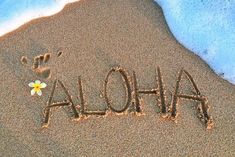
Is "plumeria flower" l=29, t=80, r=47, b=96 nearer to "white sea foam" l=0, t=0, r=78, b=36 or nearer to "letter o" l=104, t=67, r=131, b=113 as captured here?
"letter o" l=104, t=67, r=131, b=113

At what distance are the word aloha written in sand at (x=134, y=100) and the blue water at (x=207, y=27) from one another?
1.10 feet

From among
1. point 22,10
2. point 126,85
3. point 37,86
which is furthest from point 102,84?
point 22,10

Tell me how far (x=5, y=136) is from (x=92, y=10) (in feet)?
4.47

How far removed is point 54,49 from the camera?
13.3 feet

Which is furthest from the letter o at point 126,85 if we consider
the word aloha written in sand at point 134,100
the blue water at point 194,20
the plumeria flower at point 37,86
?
the blue water at point 194,20

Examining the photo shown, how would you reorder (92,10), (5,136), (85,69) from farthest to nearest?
(92,10) < (85,69) < (5,136)

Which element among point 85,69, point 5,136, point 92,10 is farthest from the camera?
point 92,10

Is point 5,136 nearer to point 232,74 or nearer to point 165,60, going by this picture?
point 165,60

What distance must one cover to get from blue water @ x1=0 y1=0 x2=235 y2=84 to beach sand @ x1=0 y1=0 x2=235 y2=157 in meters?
0.08

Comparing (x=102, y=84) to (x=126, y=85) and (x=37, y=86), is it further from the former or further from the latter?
(x=37, y=86)

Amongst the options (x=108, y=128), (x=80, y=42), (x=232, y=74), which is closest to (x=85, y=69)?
(x=80, y=42)

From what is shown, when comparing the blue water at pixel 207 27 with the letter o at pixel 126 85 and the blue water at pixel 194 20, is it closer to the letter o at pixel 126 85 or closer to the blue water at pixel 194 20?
the blue water at pixel 194 20

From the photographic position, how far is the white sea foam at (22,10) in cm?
418

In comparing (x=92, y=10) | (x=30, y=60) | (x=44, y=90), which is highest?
(x=92, y=10)
